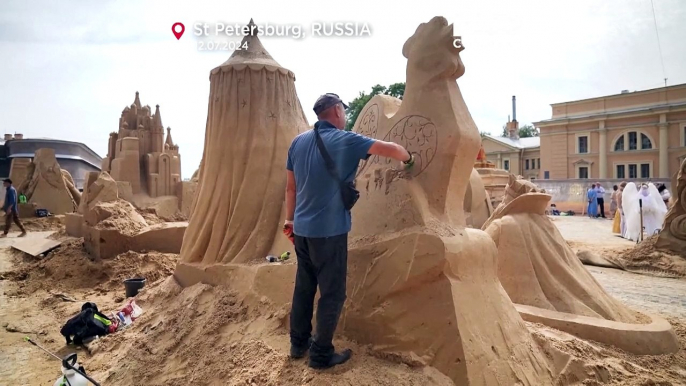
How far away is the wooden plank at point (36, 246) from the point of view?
A: 25.9 ft

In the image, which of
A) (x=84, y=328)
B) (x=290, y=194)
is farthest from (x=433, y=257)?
(x=84, y=328)

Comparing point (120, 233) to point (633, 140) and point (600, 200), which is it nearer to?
point (600, 200)

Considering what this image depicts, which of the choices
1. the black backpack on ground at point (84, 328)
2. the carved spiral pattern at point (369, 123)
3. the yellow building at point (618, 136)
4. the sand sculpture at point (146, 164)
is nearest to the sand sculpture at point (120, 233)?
the black backpack on ground at point (84, 328)

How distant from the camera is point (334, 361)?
2.20m

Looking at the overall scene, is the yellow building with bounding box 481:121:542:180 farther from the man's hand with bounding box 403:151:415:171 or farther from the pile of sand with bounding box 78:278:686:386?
the man's hand with bounding box 403:151:415:171

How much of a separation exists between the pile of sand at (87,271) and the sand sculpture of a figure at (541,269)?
15.4ft

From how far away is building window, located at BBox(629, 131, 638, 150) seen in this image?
23.3m

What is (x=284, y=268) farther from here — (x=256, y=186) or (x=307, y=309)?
(x=256, y=186)

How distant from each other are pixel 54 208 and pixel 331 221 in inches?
573

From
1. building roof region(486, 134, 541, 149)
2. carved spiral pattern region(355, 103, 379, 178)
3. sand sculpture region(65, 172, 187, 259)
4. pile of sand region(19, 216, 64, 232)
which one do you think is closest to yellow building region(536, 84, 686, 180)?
building roof region(486, 134, 541, 149)

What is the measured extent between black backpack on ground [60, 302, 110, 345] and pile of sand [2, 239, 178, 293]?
2.19 meters

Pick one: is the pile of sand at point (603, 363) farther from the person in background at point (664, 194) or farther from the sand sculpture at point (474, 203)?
the person in background at point (664, 194)

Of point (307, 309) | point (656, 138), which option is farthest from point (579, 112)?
point (307, 309)

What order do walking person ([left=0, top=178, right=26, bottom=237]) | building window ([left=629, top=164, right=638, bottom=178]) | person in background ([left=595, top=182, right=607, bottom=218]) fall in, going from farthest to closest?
1. building window ([left=629, top=164, right=638, bottom=178])
2. person in background ([left=595, top=182, right=607, bottom=218])
3. walking person ([left=0, top=178, right=26, bottom=237])
